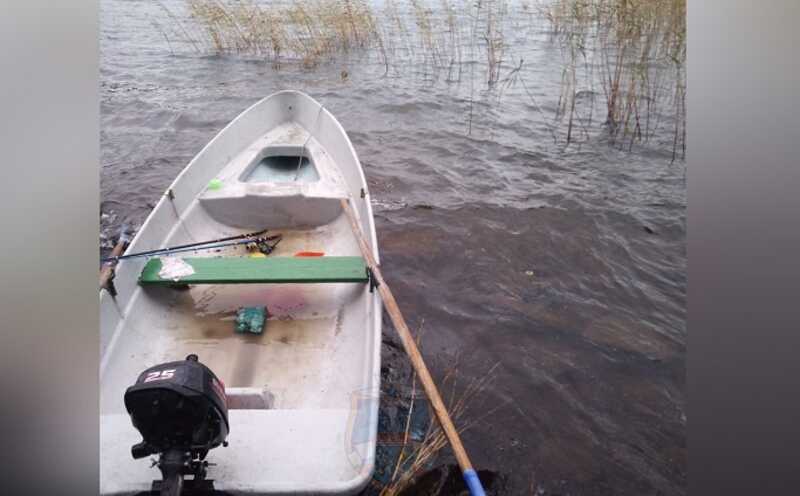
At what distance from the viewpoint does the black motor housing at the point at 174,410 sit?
1699 millimetres

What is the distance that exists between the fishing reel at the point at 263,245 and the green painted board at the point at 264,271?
688 mm

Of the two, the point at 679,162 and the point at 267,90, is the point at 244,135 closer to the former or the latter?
the point at 267,90

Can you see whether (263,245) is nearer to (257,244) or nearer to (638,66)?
(257,244)

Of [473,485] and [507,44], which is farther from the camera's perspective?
[507,44]

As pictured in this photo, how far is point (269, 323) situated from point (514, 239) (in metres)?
2.54

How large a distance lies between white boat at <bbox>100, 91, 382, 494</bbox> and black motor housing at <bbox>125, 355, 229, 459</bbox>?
0.80ft

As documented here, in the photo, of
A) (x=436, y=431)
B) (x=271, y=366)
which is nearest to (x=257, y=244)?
(x=271, y=366)

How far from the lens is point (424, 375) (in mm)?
2334

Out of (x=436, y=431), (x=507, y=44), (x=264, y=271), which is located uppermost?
(x=507, y=44)

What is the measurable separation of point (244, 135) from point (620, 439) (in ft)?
14.2

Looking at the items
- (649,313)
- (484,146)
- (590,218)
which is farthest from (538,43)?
(649,313)

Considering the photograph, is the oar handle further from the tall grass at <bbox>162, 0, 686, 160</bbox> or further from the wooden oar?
the tall grass at <bbox>162, 0, 686, 160</bbox>

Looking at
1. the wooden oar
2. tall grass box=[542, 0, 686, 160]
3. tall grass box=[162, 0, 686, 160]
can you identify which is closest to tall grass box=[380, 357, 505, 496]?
the wooden oar

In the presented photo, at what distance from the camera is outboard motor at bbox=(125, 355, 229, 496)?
1.70 m
